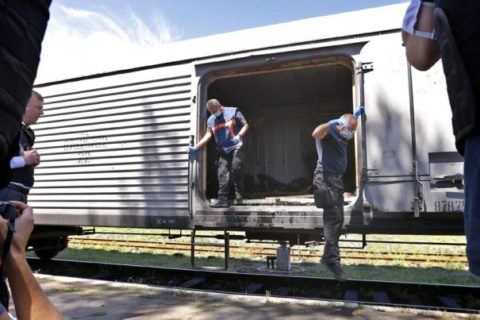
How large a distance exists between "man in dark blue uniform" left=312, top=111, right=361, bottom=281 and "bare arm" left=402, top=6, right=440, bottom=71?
3212 mm

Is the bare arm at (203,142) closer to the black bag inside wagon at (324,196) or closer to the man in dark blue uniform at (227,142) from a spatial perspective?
the man in dark blue uniform at (227,142)

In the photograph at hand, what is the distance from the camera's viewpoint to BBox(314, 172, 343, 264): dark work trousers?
4.23 m

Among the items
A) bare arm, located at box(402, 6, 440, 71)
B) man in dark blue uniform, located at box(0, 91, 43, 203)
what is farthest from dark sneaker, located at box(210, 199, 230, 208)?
bare arm, located at box(402, 6, 440, 71)

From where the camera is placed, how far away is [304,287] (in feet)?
16.7

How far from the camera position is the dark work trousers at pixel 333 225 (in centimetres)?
423

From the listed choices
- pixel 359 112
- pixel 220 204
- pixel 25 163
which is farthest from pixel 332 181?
pixel 25 163

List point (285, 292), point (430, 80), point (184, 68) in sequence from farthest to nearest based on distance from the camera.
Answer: point (184, 68)
point (285, 292)
point (430, 80)

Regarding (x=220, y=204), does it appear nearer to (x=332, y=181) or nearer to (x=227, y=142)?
(x=227, y=142)

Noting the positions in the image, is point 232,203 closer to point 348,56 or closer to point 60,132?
point 348,56

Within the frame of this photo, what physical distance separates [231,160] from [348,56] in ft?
6.71

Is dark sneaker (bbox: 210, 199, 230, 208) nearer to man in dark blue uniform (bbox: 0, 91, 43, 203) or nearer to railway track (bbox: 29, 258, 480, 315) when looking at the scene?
railway track (bbox: 29, 258, 480, 315)

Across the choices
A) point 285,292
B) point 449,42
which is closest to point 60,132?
point 285,292

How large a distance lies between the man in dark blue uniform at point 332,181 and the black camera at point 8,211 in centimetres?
341

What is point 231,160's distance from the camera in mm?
5633
